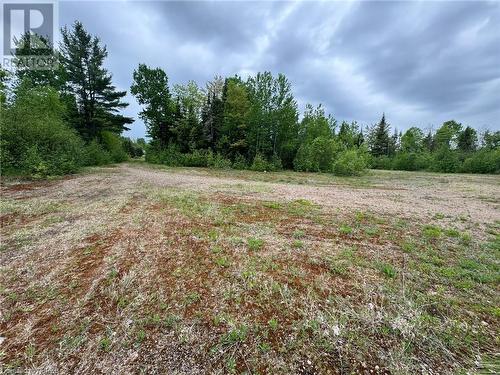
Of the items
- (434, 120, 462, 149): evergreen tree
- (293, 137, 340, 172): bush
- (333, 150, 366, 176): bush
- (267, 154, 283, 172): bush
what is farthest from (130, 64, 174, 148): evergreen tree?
(434, 120, 462, 149): evergreen tree

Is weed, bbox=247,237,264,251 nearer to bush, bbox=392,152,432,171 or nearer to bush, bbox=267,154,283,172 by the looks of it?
bush, bbox=267,154,283,172

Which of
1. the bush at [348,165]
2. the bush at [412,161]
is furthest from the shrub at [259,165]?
the bush at [412,161]

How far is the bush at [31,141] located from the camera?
9.66 metres

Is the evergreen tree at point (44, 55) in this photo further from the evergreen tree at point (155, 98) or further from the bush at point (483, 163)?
the bush at point (483, 163)

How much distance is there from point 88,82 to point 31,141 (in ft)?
42.4

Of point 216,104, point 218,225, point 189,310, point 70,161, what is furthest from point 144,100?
point 189,310

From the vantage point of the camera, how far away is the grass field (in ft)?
5.77

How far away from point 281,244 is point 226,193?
4.44 metres

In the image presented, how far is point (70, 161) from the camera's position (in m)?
12.1

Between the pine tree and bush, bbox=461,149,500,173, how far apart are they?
133ft

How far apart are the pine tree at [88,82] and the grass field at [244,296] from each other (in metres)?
19.8

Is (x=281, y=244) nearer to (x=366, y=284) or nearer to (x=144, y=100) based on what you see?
(x=366, y=284)

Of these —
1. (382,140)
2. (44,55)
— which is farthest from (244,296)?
(382,140)

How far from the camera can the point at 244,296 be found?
8.07ft
